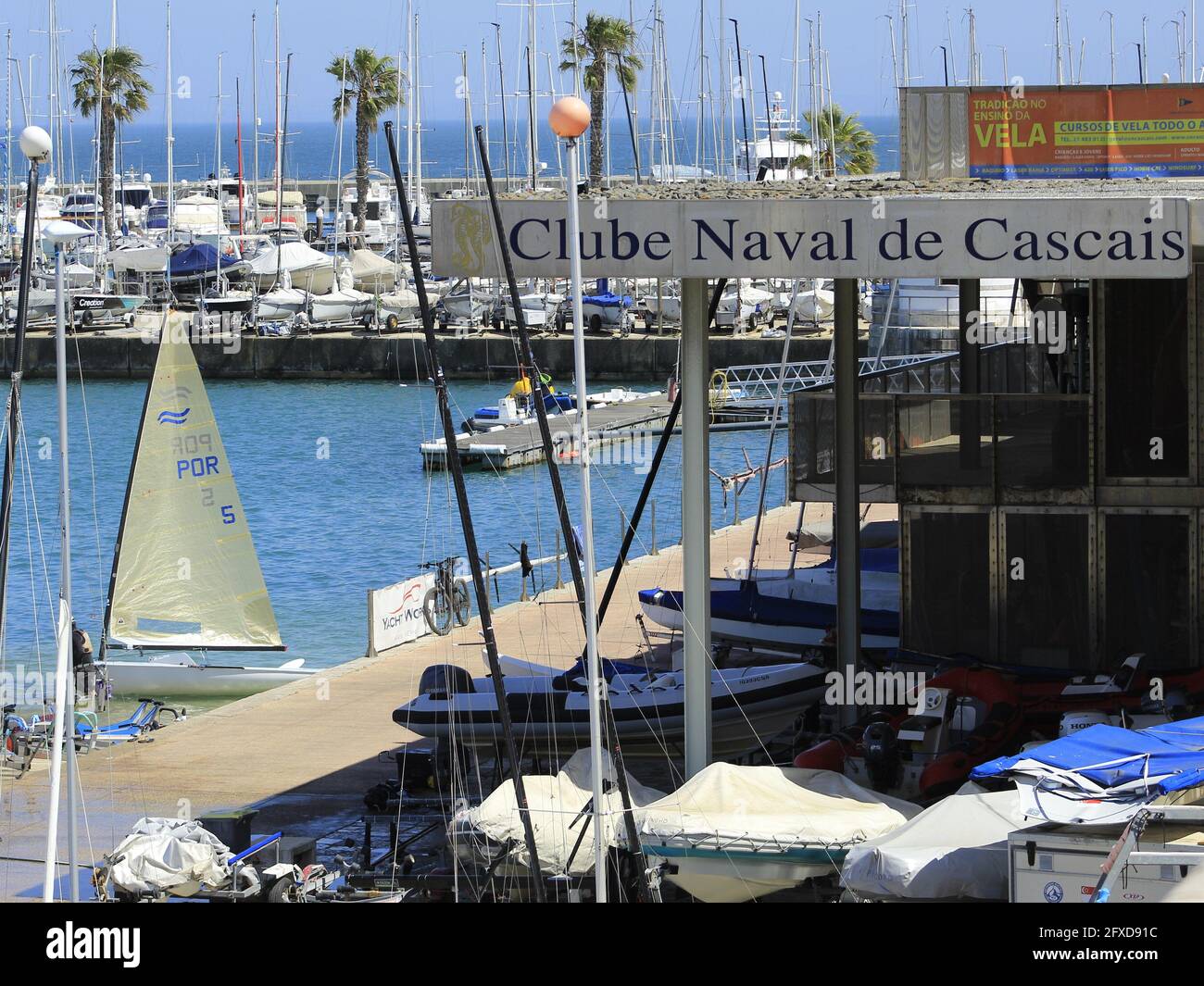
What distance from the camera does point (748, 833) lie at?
14.2m

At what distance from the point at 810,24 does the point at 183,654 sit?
62630 mm

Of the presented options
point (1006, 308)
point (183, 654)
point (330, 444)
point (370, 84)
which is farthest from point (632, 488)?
point (370, 84)

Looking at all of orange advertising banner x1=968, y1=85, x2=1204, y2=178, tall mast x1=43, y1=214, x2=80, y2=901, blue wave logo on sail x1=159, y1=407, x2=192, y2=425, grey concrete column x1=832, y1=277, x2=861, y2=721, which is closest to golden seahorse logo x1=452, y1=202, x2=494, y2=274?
tall mast x1=43, y1=214, x2=80, y2=901

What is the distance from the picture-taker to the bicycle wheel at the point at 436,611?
87.3 ft

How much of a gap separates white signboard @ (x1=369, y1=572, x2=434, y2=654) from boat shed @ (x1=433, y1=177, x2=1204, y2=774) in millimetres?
7404

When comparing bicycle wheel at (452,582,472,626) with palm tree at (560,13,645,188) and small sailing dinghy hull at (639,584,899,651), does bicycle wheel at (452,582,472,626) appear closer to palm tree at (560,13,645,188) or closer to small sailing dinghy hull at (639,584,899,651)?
small sailing dinghy hull at (639,584,899,651)

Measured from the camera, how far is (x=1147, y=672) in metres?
18.6

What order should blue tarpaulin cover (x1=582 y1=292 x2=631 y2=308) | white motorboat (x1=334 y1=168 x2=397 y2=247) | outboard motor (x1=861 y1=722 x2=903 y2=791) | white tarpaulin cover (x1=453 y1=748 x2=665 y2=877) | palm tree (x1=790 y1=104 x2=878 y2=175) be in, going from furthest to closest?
white motorboat (x1=334 y1=168 x2=397 y2=247) < palm tree (x1=790 y1=104 x2=878 y2=175) < blue tarpaulin cover (x1=582 y1=292 x2=631 y2=308) < outboard motor (x1=861 y1=722 x2=903 y2=791) < white tarpaulin cover (x1=453 y1=748 x2=665 y2=877)

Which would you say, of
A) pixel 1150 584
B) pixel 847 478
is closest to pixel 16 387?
pixel 847 478

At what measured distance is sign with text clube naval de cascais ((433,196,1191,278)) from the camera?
15.7m

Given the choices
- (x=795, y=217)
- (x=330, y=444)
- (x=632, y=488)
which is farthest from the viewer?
(x=330, y=444)

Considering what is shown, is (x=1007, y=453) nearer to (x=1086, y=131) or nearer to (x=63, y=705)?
(x=1086, y=131)

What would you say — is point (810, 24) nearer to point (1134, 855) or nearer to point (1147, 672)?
point (1147, 672)
